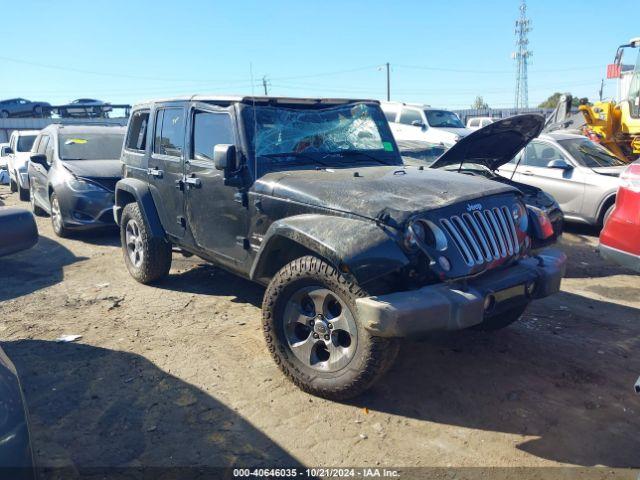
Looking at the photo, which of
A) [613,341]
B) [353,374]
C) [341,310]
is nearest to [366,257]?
[341,310]

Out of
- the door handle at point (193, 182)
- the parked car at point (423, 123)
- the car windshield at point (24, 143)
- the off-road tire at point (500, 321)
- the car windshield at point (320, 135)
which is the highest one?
the parked car at point (423, 123)

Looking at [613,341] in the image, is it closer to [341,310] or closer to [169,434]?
[341,310]

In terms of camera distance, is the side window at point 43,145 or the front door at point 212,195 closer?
the front door at point 212,195

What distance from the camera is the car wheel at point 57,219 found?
8.61 meters

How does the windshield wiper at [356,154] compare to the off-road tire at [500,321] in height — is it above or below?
above

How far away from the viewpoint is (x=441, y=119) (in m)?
14.8

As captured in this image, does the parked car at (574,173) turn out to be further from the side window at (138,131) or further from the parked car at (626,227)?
the side window at (138,131)

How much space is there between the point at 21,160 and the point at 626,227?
519 inches

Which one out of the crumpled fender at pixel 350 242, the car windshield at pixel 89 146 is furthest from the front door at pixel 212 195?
the car windshield at pixel 89 146

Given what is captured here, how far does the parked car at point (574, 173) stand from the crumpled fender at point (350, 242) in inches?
224

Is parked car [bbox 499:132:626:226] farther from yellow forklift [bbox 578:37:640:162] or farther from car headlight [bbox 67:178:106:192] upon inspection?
car headlight [bbox 67:178:106:192]

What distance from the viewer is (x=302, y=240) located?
11.5 ft

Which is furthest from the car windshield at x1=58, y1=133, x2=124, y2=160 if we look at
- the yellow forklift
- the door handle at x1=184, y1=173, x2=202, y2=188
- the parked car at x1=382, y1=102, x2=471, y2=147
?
the yellow forklift

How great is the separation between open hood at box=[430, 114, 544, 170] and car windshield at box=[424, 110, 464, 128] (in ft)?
31.4
